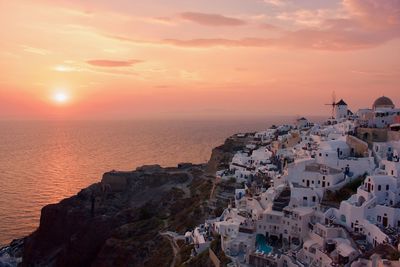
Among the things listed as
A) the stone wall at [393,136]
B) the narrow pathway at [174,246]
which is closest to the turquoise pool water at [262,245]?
the narrow pathway at [174,246]

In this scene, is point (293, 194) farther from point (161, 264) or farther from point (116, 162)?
point (116, 162)

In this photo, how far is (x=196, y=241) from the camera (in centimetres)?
4369

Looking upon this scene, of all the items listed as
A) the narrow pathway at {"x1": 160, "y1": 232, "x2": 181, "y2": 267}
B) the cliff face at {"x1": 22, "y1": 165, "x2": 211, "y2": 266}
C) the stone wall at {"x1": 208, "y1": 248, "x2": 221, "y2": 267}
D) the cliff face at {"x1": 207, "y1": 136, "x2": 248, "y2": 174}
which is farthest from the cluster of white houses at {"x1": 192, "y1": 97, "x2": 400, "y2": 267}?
the cliff face at {"x1": 207, "y1": 136, "x2": 248, "y2": 174}

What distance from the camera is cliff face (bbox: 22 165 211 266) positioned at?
54.1 meters

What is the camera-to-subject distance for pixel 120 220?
65.6m

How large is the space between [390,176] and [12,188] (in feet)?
262

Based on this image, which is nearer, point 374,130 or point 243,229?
point 243,229

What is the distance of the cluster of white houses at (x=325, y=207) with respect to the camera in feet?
103

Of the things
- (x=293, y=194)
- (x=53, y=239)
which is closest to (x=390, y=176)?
(x=293, y=194)

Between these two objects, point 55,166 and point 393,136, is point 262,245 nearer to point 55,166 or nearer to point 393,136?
point 393,136

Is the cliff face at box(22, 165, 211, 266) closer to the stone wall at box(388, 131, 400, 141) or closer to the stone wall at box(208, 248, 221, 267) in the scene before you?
the stone wall at box(208, 248, 221, 267)

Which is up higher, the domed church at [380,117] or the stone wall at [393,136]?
the domed church at [380,117]

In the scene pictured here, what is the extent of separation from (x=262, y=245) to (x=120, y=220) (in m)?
34.7

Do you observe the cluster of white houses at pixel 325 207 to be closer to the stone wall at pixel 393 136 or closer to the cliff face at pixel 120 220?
the stone wall at pixel 393 136
